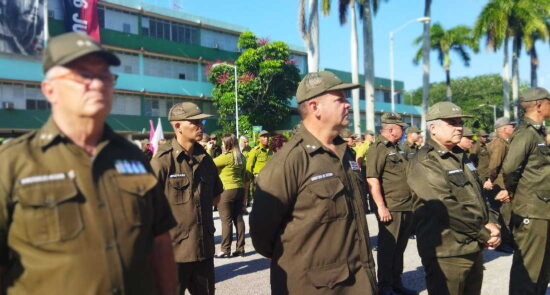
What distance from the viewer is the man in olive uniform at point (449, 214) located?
4.33 m

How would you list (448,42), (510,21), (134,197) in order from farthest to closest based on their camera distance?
(448,42) → (510,21) → (134,197)

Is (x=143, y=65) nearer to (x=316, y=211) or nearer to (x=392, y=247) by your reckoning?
(x=392, y=247)

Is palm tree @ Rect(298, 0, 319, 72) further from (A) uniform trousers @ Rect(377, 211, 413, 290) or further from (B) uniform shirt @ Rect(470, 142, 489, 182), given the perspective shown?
(A) uniform trousers @ Rect(377, 211, 413, 290)

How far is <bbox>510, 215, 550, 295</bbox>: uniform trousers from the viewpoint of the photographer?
512 cm

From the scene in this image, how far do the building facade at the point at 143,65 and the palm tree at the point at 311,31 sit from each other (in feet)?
45.7

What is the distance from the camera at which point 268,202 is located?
11.4 ft

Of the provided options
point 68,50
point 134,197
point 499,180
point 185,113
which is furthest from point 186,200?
point 499,180

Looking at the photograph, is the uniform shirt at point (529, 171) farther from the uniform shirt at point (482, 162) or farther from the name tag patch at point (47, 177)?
the uniform shirt at point (482, 162)

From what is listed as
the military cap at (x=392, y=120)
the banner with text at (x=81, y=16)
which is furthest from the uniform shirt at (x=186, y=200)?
the banner with text at (x=81, y=16)

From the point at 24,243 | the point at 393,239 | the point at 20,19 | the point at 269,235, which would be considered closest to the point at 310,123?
the point at 269,235

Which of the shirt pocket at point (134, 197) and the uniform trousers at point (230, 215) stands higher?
the shirt pocket at point (134, 197)

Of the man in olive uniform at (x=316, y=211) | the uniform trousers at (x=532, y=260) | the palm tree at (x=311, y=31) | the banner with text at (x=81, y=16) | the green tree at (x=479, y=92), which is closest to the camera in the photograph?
the man in olive uniform at (x=316, y=211)

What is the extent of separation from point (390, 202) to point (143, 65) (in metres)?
34.4

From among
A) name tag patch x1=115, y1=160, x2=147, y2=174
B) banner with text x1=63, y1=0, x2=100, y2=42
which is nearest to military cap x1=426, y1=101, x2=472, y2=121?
name tag patch x1=115, y1=160, x2=147, y2=174
